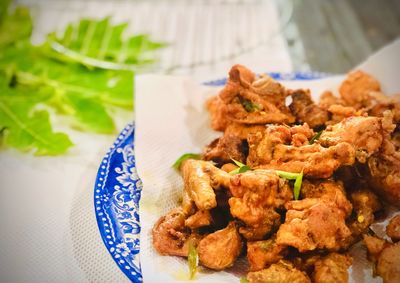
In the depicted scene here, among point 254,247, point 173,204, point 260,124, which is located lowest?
point 173,204

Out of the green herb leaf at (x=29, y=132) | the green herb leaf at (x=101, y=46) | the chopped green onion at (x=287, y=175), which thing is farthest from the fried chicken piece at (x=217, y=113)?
the green herb leaf at (x=101, y=46)

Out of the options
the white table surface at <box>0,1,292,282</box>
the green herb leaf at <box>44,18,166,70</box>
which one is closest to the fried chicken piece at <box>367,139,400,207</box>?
the white table surface at <box>0,1,292,282</box>

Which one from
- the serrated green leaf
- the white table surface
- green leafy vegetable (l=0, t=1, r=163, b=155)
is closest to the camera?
the white table surface

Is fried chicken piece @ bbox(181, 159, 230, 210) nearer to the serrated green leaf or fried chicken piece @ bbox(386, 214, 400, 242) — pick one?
fried chicken piece @ bbox(386, 214, 400, 242)

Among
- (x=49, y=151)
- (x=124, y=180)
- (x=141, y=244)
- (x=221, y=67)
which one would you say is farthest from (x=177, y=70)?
(x=141, y=244)

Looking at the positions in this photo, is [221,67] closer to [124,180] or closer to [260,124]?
[260,124]

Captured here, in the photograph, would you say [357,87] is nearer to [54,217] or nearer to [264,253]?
[264,253]

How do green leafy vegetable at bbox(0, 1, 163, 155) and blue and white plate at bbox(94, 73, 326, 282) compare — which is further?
green leafy vegetable at bbox(0, 1, 163, 155)
